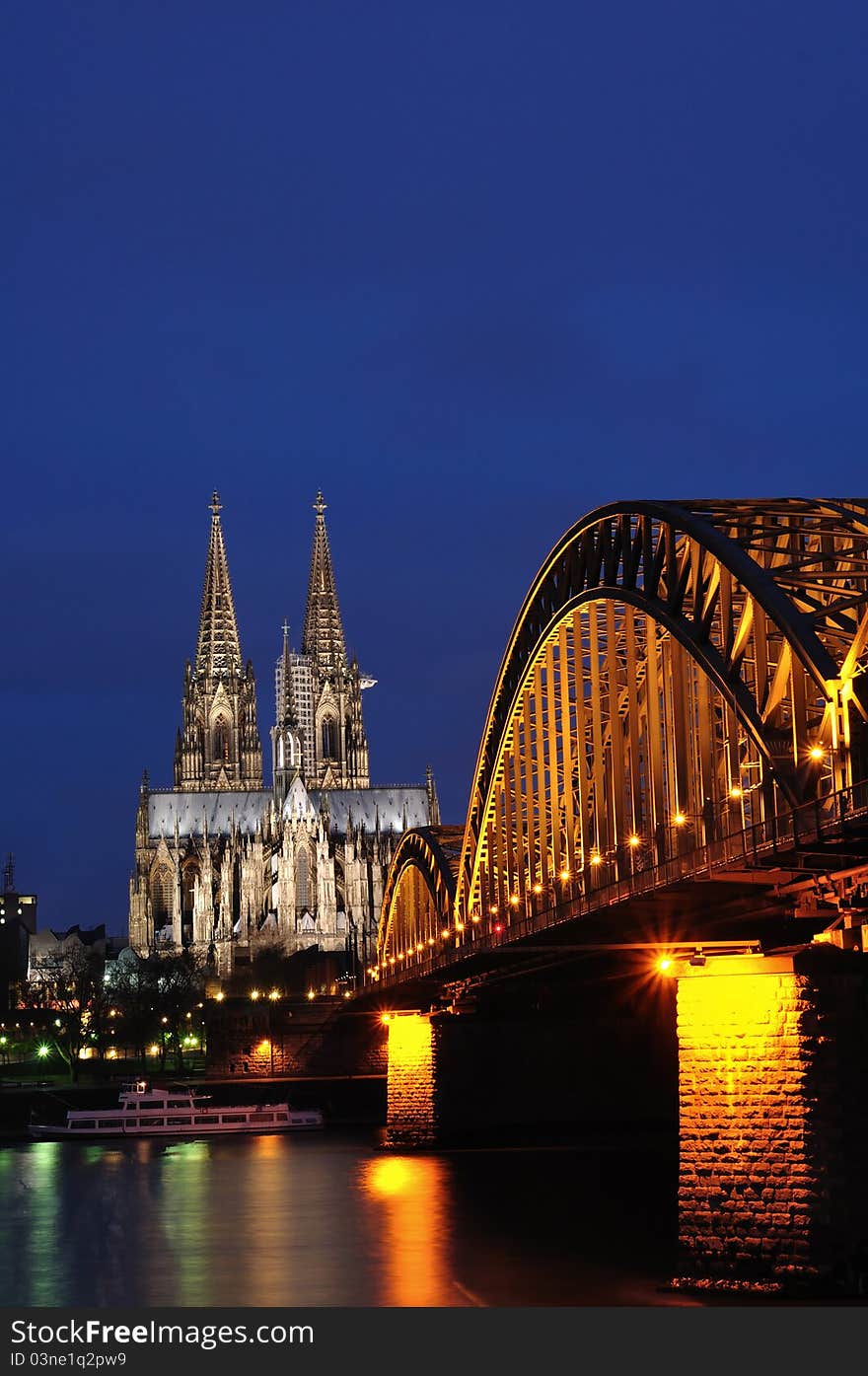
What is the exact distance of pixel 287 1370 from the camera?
112ft

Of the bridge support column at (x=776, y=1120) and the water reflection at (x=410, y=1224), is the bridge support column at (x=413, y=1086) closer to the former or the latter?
the water reflection at (x=410, y=1224)

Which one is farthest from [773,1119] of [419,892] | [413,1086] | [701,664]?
[419,892]

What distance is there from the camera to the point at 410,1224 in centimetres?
6062

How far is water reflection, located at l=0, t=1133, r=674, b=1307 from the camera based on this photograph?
46875mm

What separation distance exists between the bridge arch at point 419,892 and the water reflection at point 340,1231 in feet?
44.5

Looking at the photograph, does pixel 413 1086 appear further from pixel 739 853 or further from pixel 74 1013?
pixel 74 1013

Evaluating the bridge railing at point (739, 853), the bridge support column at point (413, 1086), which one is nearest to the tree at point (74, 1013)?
the bridge support column at point (413, 1086)

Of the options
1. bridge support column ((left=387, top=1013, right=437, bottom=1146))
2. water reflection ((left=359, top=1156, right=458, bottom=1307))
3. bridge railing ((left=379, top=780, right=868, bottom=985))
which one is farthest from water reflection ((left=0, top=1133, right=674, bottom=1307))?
bridge railing ((left=379, top=780, right=868, bottom=985))

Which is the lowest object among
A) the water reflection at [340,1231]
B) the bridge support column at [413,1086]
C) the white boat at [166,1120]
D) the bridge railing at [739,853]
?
the white boat at [166,1120]

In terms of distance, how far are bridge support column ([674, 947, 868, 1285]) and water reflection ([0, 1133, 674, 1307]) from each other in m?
3.13

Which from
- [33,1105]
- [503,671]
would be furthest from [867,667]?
[33,1105]

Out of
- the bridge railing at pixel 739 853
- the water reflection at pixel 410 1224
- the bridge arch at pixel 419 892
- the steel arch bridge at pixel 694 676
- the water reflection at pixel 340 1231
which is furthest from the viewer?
the bridge arch at pixel 419 892

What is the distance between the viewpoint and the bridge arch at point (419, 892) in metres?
103

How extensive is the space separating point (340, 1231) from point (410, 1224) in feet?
7.40
